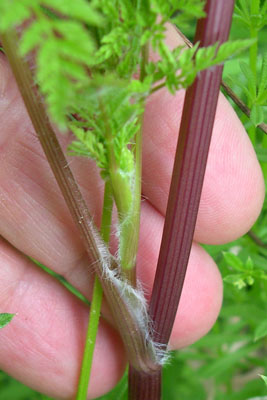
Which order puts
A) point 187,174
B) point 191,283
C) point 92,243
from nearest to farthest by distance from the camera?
point 187,174
point 92,243
point 191,283

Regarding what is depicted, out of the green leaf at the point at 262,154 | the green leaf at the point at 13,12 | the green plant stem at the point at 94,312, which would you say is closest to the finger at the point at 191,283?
the green plant stem at the point at 94,312

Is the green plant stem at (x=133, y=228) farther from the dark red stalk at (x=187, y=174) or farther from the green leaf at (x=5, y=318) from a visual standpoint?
the green leaf at (x=5, y=318)

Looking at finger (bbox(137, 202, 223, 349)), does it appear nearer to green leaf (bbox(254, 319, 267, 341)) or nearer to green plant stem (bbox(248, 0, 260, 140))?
green leaf (bbox(254, 319, 267, 341))

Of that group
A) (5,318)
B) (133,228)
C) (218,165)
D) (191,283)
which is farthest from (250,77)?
(5,318)

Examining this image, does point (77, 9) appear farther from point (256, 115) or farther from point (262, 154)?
point (262, 154)

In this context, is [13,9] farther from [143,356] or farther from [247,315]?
[247,315]

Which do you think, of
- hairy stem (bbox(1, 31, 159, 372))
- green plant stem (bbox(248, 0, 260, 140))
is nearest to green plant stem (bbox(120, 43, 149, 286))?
hairy stem (bbox(1, 31, 159, 372))
